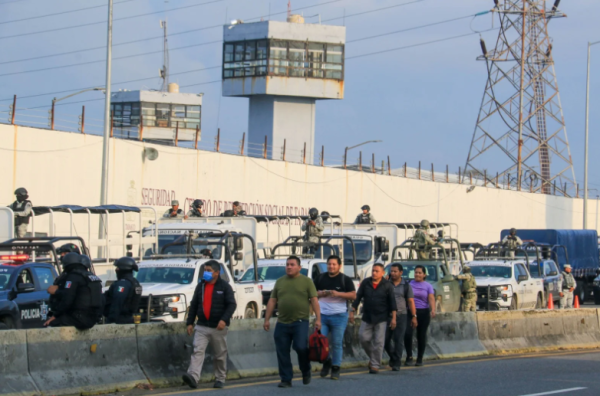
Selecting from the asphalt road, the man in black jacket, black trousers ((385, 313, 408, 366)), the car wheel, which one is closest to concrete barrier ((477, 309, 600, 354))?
the asphalt road

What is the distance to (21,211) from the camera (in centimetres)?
1872

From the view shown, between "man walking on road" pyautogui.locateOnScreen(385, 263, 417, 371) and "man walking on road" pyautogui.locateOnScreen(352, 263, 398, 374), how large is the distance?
1.91ft

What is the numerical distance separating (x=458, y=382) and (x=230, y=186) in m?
29.9

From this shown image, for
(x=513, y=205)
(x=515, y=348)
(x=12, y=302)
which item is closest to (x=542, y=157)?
(x=513, y=205)

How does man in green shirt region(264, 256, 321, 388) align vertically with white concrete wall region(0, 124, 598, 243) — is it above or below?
below

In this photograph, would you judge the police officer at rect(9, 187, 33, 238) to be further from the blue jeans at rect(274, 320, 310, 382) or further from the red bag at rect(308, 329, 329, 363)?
the red bag at rect(308, 329, 329, 363)

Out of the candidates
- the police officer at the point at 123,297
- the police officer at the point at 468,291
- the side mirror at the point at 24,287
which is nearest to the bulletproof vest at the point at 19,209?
the side mirror at the point at 24,287

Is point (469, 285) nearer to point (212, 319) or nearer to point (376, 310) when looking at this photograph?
point (376, 310)

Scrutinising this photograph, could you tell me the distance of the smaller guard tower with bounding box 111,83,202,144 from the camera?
86.4 m

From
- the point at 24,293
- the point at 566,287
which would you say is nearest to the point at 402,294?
the point at 24,293

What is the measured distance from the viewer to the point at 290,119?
57.4 meters

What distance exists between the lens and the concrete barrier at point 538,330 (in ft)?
57.1

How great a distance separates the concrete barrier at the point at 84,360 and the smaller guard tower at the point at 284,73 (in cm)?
4312

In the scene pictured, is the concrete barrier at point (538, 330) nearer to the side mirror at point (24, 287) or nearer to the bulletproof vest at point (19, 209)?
the side mirror at point (24, 287)
